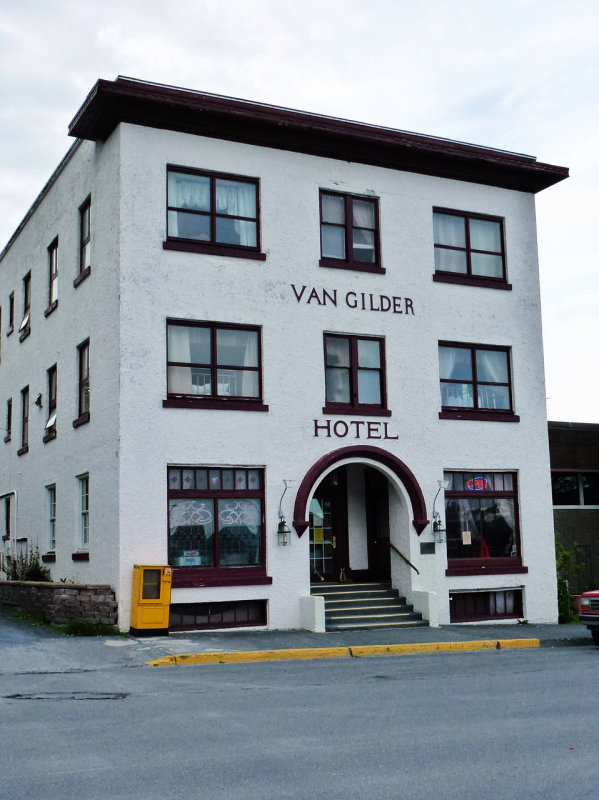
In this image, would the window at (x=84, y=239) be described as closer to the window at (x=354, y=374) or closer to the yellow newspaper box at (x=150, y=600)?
the window at (x=354, y=374)

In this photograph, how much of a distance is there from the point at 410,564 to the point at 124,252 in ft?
29.4

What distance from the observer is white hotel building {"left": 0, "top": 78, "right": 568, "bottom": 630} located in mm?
19688

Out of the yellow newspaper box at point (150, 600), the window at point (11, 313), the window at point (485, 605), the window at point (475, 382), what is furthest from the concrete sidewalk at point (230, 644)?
the window at point (11, 313)

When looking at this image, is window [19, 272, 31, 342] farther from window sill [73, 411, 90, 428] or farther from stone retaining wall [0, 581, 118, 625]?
stone retaining wall [0, 581, 118, 625]

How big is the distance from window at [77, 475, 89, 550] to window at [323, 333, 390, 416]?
556 centimetres

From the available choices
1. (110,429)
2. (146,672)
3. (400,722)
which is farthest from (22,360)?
(400,722)

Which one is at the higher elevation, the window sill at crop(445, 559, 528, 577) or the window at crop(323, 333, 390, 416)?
the window at crop(323, 333, 390, 416)

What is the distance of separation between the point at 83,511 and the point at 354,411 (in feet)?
20.5

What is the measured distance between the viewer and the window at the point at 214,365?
2002 cm

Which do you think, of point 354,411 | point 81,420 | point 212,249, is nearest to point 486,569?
point 354,411

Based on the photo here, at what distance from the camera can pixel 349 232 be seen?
874 inches

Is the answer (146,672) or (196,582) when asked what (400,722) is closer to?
(146,672)

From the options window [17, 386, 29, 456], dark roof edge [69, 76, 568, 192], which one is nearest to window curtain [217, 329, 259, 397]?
dark roof edge [69, 76, 568, 192]

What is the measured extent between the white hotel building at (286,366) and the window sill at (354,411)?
0.20 feet
